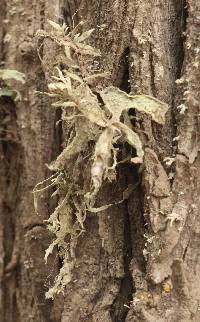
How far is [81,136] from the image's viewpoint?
1.35 metres

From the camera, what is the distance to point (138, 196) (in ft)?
4.73

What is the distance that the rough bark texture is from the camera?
1364 mm

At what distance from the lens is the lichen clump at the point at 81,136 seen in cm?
129

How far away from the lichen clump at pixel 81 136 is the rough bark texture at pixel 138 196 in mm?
52

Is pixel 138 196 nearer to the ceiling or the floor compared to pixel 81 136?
nearer to the floor

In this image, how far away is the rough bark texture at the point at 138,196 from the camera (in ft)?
4.48

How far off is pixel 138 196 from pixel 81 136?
257 mm

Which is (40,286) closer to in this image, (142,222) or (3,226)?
(3,226)

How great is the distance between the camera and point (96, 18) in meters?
1.54

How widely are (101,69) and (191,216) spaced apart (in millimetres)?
513

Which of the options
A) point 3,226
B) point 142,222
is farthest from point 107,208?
point 3,226

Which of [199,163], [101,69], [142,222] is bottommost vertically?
[142,222]

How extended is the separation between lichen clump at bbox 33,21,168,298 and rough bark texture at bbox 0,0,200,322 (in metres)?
0.05

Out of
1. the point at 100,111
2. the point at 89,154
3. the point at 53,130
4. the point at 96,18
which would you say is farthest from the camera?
the point at 53,130
